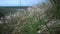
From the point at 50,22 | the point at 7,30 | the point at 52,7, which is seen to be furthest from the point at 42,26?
the point at 7,30

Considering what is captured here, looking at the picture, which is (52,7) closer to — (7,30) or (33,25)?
(33,25)

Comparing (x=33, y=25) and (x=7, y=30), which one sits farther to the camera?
(x=7, y=30)

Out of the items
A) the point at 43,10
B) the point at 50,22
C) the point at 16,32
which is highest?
the point at 43,10

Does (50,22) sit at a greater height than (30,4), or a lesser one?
lesser

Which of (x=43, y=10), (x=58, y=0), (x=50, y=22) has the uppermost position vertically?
(x=58, y=0)

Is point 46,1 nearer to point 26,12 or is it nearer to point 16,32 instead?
point 26,12

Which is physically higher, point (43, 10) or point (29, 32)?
point (43, 10)

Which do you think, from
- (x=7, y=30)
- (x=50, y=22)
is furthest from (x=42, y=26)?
(x=7, y=30)

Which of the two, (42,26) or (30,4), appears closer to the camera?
(42,26)
